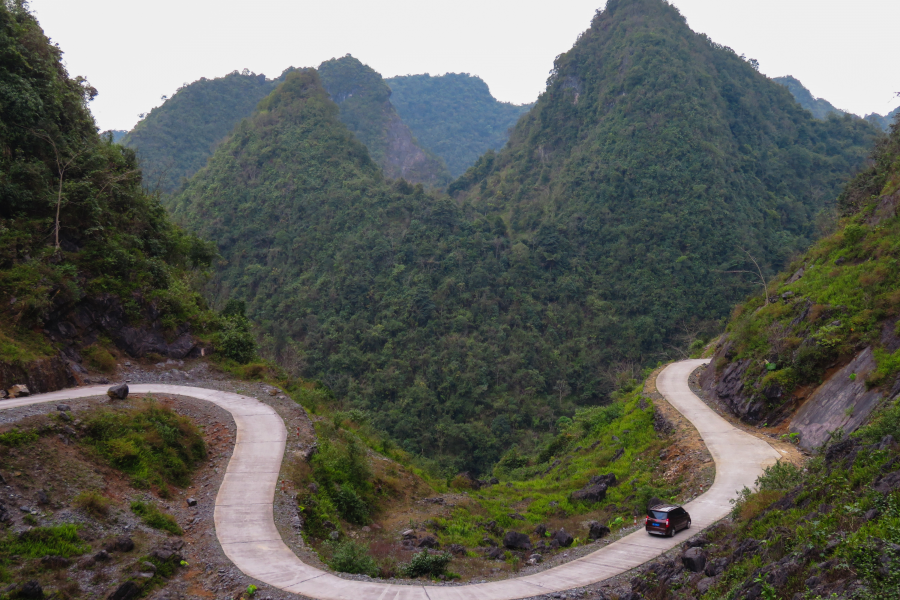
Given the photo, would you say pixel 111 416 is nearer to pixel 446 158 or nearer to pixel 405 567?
pixel 405 567

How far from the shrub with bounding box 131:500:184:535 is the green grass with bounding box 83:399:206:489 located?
128cm

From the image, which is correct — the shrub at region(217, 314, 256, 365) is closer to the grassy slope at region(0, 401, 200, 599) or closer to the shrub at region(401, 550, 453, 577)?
the grassy slope at region(0, 401, 200, 599)

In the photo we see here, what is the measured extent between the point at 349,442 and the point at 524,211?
5958 centimetres

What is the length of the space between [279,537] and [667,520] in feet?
30.7

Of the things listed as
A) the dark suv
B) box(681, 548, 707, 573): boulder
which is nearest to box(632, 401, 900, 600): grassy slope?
box(681, 548, 707, 573): boulder

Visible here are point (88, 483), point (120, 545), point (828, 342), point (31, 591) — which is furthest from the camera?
point (828, 342)

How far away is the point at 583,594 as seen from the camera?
401 inches

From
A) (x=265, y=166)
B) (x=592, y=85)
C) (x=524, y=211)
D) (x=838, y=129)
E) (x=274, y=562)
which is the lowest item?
(x=274, y=562)

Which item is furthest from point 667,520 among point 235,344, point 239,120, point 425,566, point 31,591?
point 239,120

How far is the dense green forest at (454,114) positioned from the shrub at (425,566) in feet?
440

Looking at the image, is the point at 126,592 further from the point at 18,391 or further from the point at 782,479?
the point at 782,479

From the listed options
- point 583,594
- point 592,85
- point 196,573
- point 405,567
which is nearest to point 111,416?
point 196,573

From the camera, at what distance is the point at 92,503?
35.0ft

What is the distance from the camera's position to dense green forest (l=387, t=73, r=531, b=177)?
15275 centimetres
